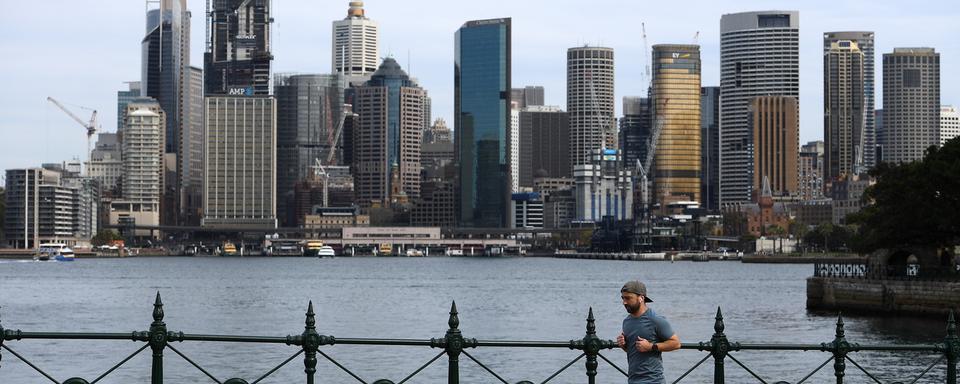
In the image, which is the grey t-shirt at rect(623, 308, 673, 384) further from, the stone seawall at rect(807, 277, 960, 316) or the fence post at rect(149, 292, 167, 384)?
the stone seawall at rect(807, 277, 960, 316)

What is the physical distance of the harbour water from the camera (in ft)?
170

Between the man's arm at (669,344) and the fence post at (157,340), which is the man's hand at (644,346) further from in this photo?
the fence post at (157,340)

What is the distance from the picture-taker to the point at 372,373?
50.6 meters

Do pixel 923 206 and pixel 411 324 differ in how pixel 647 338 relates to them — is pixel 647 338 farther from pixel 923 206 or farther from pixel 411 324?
pixel 923 206

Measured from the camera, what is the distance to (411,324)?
263 feet

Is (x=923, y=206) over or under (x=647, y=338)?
over

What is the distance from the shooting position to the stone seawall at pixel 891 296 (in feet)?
240

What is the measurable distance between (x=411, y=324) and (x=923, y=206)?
25931mm

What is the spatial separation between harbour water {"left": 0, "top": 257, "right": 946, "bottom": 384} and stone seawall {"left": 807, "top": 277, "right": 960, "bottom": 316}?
1.15 metres

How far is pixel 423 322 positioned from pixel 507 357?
26032mm

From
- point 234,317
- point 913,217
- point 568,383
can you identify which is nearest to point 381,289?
point 234,317

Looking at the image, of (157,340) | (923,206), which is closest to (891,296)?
(923,206)

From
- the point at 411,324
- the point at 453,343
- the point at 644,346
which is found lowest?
the point at 411,324

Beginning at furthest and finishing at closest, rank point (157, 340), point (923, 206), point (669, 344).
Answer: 1. point (923, 206)
2. point (157, 340)
3. point (669, 344)
